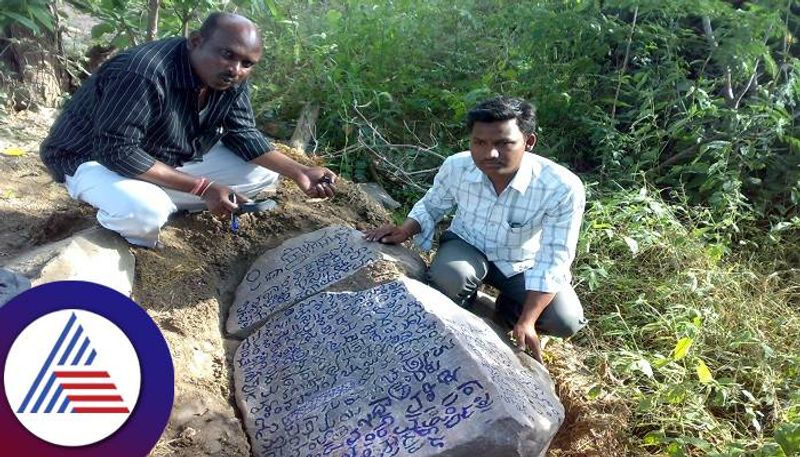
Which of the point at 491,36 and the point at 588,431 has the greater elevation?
the point at 491,36

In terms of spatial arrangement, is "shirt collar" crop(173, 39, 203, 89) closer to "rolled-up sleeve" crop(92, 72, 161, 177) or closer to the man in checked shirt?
"rolled-up sleeve" crop(92, 72, 161, 177)

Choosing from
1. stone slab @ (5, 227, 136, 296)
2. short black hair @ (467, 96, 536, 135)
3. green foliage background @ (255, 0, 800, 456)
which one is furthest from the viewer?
green foliage background @ (255, 0, 800, 456)

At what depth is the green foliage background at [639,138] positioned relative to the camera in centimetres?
310

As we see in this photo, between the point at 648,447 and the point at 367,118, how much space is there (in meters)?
2.78

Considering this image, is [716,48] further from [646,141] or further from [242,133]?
[242,133]

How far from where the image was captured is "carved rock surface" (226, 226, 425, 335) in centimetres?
300

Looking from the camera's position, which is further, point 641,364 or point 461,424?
point 641,364

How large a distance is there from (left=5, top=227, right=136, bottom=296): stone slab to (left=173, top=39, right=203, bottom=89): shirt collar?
25.4 inches

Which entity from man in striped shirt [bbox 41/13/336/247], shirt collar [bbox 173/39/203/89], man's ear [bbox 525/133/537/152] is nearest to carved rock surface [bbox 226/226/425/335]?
man in striped shirt [bbox 41/13/336/247]

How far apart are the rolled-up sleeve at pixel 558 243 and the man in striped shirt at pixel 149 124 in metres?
0.92

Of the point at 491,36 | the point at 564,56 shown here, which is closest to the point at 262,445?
the point at 564,56

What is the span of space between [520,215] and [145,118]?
1472 millimetres

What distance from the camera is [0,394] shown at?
1.64m

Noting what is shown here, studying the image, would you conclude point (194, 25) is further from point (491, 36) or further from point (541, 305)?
point (541, 305)
